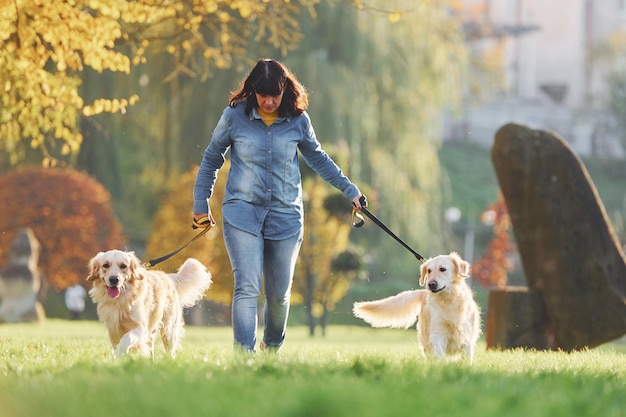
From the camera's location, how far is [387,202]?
2647 cm

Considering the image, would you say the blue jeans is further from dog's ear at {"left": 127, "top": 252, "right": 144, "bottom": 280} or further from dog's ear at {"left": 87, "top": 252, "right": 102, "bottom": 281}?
dog's ear at {"left": 87, "top": 252, "right": 102, "bottom": 281}

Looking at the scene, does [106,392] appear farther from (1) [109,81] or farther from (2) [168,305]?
(1) [109,81]

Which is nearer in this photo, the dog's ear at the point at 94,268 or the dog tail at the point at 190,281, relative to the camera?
the dog's ear at the point at 94,268

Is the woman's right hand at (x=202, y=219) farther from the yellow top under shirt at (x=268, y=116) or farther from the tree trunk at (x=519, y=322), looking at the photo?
the tree trunk at (x=519, y=322)

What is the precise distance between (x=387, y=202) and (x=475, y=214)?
26.3m

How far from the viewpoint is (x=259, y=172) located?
7.42 m

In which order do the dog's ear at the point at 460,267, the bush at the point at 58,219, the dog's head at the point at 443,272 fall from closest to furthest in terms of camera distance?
the dog's head at the point at 443,272 → the dog's ear at the point at 460,267 → the bush at the point at 58,219

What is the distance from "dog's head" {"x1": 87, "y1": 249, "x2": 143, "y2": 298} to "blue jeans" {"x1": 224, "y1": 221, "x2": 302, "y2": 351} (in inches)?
30.7

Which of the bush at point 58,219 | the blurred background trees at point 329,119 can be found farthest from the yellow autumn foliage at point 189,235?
the bush at point 58,219

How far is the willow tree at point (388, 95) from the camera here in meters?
25.3

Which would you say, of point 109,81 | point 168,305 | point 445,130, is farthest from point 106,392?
point 445,130

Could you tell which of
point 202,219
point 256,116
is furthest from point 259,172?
point 202,219

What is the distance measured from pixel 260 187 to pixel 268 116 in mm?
463

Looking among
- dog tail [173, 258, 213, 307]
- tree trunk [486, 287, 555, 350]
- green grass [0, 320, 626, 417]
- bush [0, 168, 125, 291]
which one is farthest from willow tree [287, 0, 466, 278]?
green grass [0, 320, 626, 417]
